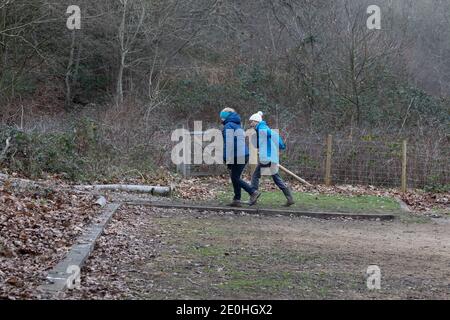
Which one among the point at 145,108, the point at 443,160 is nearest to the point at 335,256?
the point at 443,160

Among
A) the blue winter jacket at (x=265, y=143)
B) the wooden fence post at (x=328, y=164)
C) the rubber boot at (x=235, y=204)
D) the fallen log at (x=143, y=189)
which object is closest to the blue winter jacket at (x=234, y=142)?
the blue winter jacket at (x=265, y=143)

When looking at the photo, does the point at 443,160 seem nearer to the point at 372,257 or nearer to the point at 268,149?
the point at 268,149

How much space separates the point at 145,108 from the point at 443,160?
1131cm

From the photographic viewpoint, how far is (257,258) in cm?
882

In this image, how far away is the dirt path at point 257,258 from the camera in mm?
7082

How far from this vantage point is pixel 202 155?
19.2 m

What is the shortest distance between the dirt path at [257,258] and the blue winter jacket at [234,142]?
1.12 metres

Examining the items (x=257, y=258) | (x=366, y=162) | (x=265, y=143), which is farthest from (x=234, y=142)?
(x=366, y=162)

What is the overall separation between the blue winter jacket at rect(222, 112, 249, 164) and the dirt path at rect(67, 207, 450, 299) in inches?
44.2

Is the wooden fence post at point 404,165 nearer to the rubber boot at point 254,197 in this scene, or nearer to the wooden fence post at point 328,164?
the wooden fence post at point 328,164

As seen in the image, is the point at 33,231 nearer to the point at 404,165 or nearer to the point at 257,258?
the point at 257,258

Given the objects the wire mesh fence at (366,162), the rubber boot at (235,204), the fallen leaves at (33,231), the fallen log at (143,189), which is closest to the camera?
the fallen leaves at (33,231)

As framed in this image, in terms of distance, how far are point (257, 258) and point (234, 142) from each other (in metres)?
4.74

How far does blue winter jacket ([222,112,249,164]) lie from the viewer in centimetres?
1322
